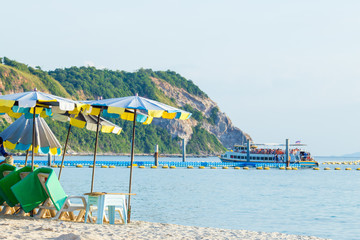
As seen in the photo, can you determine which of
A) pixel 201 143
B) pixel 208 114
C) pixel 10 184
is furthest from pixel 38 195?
pixel 208 114

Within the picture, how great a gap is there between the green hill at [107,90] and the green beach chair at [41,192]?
101 meters

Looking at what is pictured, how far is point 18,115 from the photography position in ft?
49.3

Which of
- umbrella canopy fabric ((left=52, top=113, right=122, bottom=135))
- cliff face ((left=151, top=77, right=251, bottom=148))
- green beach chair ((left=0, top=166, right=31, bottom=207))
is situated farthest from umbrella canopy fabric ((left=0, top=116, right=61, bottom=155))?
cliff face ((left=151, top=77, right=251, bottom=148))

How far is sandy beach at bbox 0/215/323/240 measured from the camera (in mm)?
9188

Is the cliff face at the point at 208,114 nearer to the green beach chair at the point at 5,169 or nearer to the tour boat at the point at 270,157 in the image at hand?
the tour boat at the point at 270,157

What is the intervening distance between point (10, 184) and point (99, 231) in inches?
97.8

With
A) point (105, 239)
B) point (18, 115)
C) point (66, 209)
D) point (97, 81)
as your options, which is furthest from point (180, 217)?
point (97, 81)

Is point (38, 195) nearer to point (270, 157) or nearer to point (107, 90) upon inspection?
point (270, 157)

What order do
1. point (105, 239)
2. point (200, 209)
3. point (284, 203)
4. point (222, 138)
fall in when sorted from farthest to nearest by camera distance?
point (222, 138)
point (284, 203)
point (200, 209)
point (105, 239)

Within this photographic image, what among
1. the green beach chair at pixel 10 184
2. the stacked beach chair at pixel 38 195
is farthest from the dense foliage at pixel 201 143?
the green beach chair at pixel 10 184

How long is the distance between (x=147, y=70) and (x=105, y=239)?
17700 cm

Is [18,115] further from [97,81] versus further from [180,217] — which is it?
[97,81]

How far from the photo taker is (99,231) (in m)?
10.4

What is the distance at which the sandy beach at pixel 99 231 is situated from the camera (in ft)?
30.1
